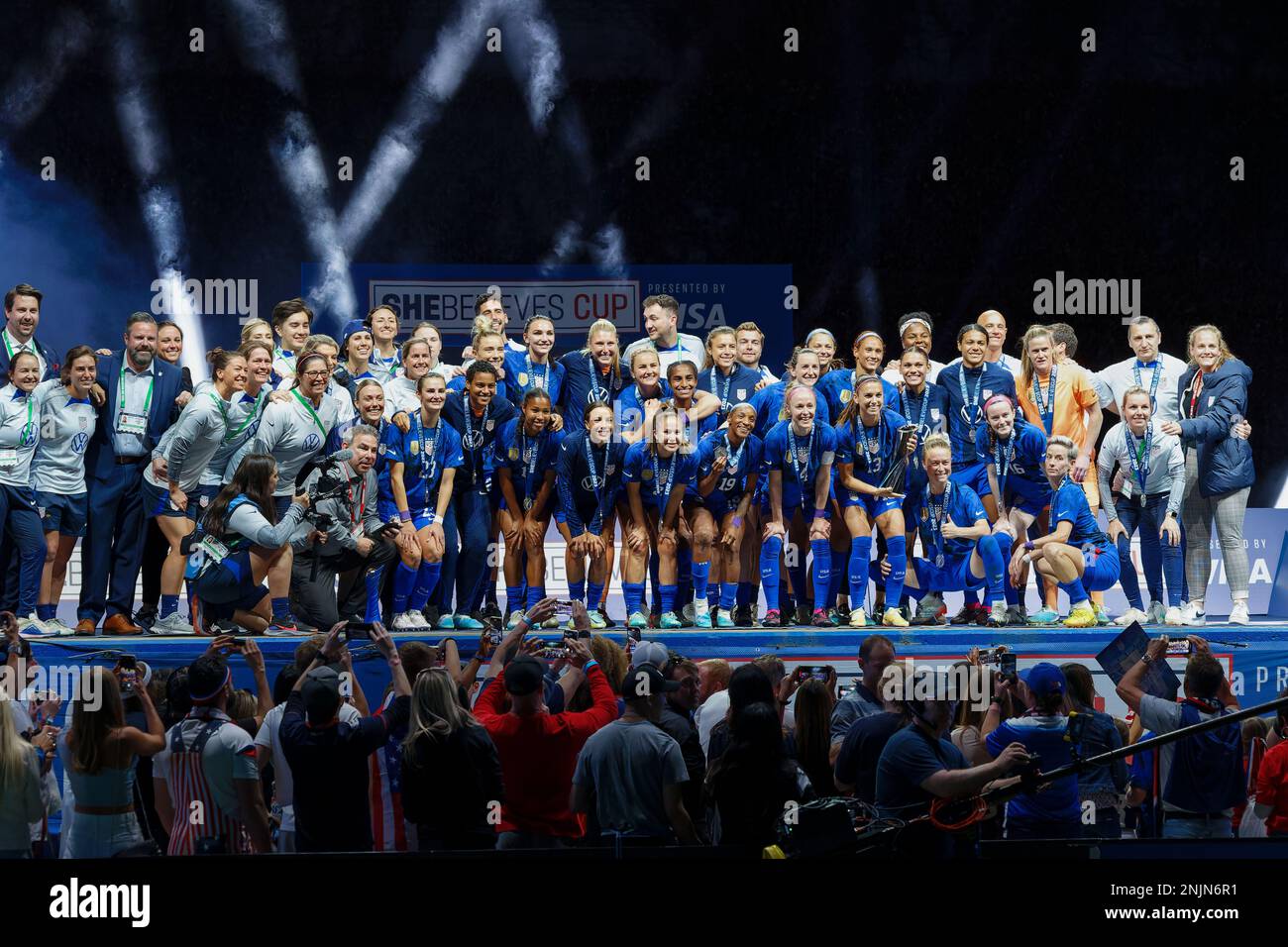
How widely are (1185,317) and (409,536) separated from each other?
21.9ft

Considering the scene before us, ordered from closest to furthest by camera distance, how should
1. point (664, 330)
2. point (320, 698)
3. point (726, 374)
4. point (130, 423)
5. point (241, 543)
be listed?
point (320, 698)
point (241, 543)
point (130, 423)
point (726, 374)
point (664, 330)

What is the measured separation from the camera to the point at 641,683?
5141 millimetres

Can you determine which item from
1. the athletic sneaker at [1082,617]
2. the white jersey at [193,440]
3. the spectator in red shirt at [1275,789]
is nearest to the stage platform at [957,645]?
the athletic sneaker at [1082,617]

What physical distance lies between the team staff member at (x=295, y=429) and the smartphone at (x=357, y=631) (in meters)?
0.68

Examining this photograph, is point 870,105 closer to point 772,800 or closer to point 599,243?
point 599,243

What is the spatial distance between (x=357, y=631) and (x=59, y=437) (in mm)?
2168

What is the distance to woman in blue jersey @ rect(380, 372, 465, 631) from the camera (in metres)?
8.54

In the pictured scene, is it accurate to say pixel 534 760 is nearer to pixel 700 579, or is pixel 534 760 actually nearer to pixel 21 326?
pixel 700 579

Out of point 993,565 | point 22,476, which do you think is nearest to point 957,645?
point 993,565

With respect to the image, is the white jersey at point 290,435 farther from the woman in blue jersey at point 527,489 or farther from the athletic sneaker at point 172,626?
the woman in blue jersey at point 527,489

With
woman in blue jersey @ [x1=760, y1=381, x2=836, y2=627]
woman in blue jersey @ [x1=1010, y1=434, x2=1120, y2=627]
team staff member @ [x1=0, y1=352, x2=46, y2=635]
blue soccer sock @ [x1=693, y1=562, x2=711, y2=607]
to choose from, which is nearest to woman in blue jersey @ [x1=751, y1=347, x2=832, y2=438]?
woman in blue jersey @ [x1=760, y1=381, x2=836, y2=627]

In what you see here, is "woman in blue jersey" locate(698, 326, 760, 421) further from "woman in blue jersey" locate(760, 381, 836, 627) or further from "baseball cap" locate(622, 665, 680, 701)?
"baseball cap" locate(622, 665, 680, 701)

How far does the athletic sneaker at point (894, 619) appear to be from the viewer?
8.70m

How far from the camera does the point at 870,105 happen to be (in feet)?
40.7
